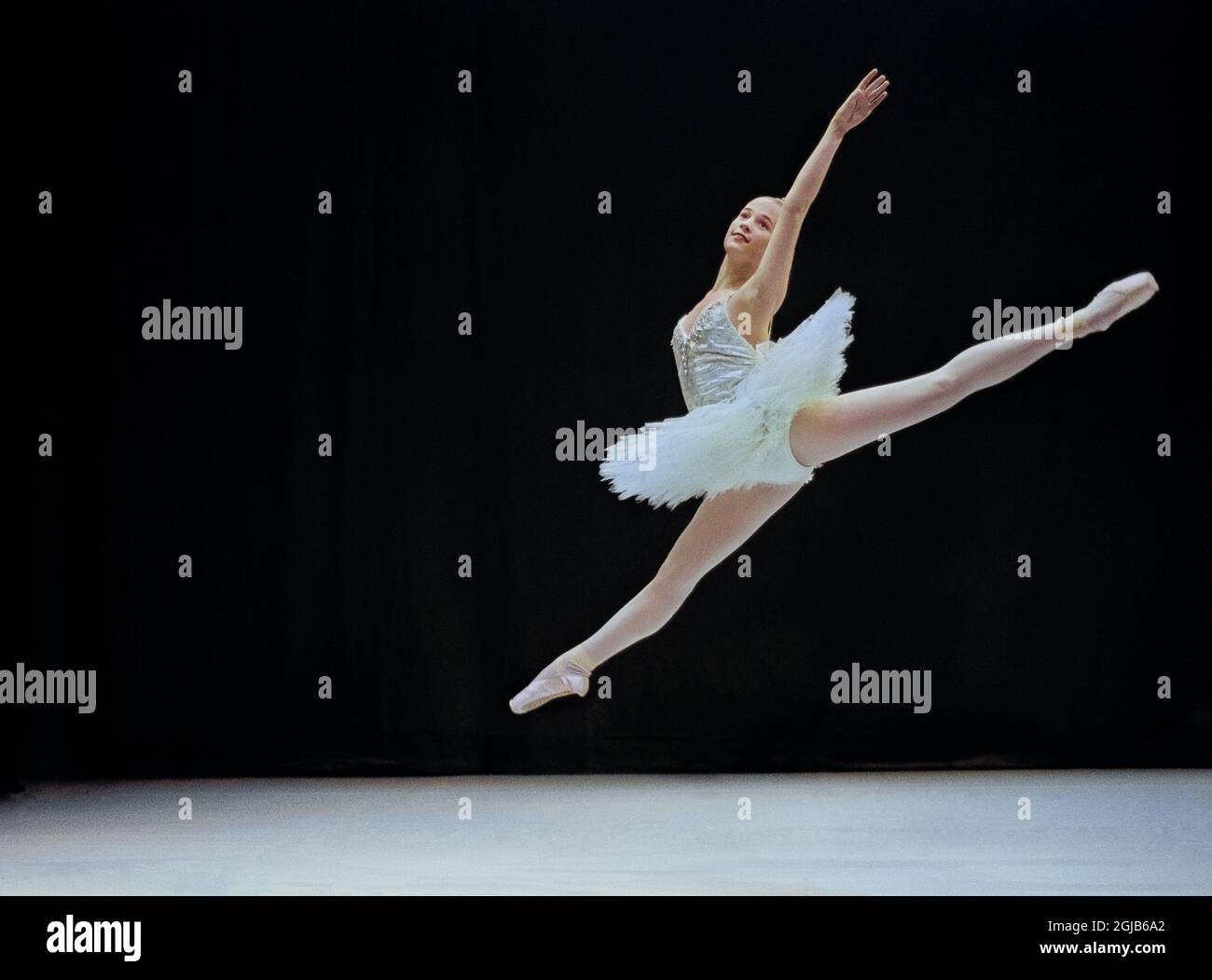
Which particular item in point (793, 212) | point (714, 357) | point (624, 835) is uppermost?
point (793, 212)

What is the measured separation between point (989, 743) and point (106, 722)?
3.11m

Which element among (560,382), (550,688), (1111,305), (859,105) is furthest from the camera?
(560,382)

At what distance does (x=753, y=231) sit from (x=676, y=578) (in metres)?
1.00

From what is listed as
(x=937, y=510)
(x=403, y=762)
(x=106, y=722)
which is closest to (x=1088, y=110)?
(x=937, y=510)

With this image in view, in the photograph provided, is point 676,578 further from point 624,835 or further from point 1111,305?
point 1111,305

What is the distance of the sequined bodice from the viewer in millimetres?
3781

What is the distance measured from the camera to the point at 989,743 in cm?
504

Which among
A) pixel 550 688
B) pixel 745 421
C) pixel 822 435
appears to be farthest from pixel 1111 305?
pixel 550 688

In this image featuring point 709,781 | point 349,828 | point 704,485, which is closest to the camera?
point 704,485

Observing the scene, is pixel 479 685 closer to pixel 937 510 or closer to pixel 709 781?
pixel 709 781

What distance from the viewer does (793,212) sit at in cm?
371

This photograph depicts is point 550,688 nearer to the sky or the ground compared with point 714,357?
nearer to the ground

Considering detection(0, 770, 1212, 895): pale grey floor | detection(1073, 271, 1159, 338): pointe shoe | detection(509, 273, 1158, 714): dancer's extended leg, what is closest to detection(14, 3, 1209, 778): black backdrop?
detection(0, 770, 1212, 895): pale grey floor

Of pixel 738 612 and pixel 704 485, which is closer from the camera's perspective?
pixel 704 485
